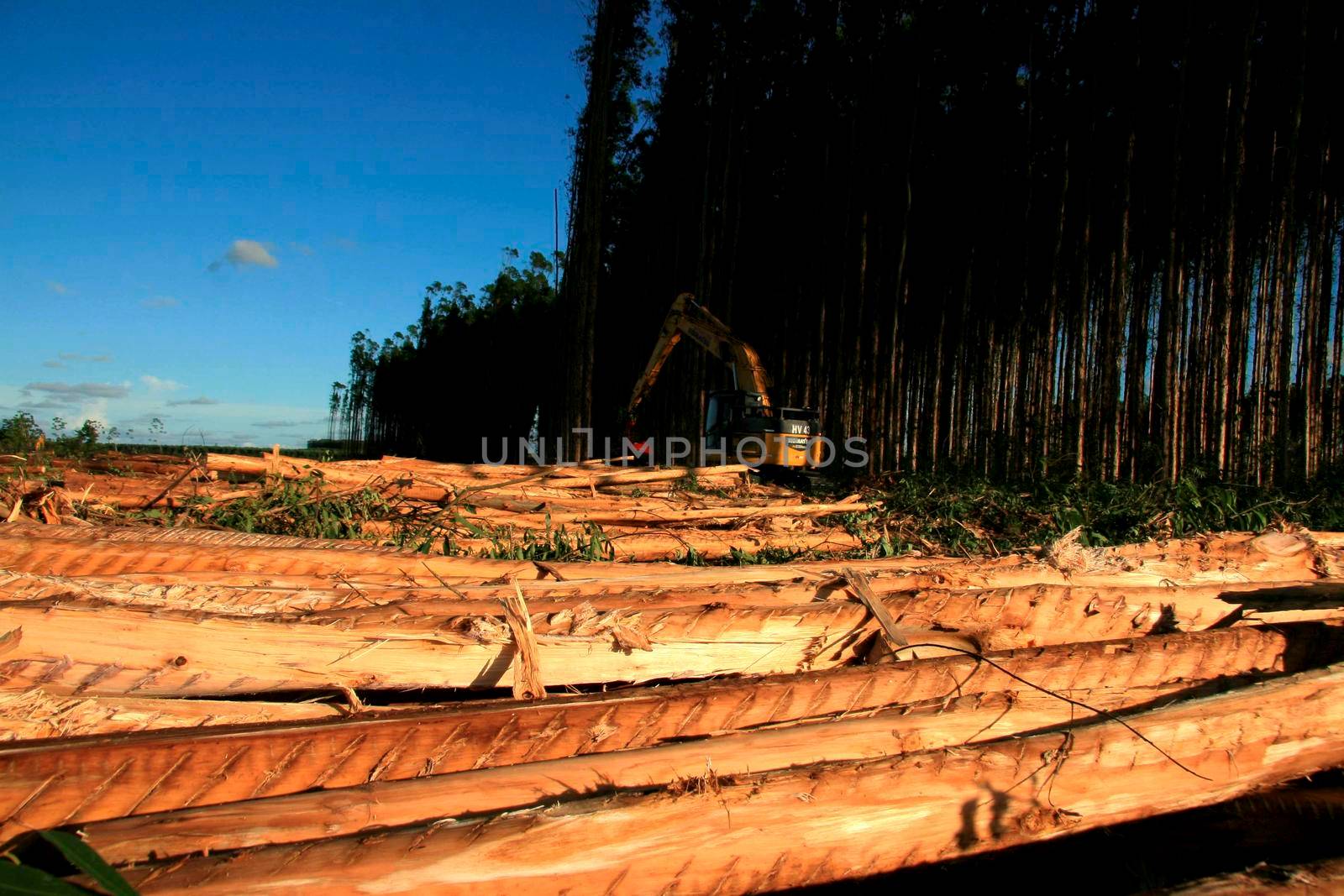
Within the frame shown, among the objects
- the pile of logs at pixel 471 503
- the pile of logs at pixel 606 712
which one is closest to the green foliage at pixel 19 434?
the pile of logs at pixel 471 503

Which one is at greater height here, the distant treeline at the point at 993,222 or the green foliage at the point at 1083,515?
the distant treeline at the point at 993,222

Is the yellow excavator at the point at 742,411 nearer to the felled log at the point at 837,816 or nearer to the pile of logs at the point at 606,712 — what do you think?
the pile of logs at the point at 606,712

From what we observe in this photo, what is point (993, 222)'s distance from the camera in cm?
1171

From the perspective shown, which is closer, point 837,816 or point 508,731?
point 837,816

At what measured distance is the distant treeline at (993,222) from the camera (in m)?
7.84

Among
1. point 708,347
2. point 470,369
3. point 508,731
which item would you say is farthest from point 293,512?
point 470,369

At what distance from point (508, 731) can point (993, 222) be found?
12.4 metres

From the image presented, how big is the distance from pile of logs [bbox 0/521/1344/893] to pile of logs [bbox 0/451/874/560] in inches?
56.3

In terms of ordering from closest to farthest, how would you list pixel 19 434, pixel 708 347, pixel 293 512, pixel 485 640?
pixel 485 640
pixel 293 512
pixel 19 434
pixel 708 347

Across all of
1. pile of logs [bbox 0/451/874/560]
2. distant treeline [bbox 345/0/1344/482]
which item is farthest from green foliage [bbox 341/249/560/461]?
pile of logs [bbox 0/451/874/560]

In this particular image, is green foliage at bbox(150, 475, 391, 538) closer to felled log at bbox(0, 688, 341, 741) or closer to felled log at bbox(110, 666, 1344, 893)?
felled log at bbox(0, 688, 341, 741)

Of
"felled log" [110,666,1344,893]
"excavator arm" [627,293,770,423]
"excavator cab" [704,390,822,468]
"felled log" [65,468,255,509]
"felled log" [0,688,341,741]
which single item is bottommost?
"felled log" [110,666,1344,893]

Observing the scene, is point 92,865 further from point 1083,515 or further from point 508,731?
point 1083,515

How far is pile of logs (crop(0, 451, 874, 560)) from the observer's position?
3.91 meters
